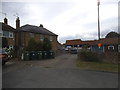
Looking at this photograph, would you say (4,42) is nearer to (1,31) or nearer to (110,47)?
(1,31)

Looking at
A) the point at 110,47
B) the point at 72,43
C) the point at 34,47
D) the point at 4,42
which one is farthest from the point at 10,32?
the point at 72,43

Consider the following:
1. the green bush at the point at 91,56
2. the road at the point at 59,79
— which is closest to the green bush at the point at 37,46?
the green bush at the point at 91,56

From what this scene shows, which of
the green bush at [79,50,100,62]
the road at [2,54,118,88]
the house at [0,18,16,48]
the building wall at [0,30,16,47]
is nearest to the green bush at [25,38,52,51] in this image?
the house at [0,18,16,48]

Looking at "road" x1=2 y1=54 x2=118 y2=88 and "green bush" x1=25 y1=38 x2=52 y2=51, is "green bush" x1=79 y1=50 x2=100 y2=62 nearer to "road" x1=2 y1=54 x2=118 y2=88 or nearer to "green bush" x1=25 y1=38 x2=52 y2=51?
"road" x1=2 y1=54 x2=118 y2=88

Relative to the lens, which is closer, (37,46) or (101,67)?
(101,67)

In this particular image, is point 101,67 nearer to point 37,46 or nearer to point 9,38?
point 37,46

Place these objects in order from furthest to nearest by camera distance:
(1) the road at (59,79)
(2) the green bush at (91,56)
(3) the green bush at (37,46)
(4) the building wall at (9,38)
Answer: (4) the building wall at (9,38) → (3) the green bush at (37,46) → (2) the green bush at (91,56) → (1) the road at (59,79)

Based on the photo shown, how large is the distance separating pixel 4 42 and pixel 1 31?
9.79ft

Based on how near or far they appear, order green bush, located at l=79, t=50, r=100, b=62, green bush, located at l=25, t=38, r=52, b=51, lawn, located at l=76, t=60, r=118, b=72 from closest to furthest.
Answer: lawn, located at l=76, t=60, r=118, b=72 < green bush, located at l=79, t=50, r=100, b=62 < green bush, located at l=25, t=38, r=52, b=51

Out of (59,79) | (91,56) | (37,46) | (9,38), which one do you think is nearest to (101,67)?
(91,56)

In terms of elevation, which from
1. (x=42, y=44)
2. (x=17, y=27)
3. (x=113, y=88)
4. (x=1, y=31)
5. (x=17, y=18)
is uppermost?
(x=17, y=18)

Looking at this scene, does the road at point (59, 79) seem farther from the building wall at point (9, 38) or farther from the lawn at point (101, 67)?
the building wall at point (9, 38)

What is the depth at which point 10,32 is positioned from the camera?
21.4 meters

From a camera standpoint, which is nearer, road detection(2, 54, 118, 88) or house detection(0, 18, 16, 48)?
road detection(2, 54, 118, 88)
